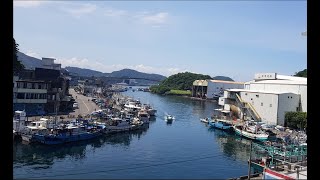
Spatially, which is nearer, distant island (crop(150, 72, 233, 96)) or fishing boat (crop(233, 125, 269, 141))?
fishing boat (crop(233, 125, 269, 141))

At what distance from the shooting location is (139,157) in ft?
45.3

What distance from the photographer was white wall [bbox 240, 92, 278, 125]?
74.1 feet

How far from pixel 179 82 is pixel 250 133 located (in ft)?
142

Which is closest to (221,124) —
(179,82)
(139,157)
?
(139,157)

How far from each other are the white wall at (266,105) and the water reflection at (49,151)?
1048 centimetres

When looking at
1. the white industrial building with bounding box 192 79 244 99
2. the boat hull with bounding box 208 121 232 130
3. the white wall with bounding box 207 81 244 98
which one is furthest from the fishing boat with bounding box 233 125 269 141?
the white wall with bounding box 207 81 244 98

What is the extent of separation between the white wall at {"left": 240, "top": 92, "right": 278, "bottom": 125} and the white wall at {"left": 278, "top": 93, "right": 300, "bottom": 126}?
0.30 metres

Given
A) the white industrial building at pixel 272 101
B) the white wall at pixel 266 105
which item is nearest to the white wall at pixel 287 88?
the white industrial building at pixel 272 101

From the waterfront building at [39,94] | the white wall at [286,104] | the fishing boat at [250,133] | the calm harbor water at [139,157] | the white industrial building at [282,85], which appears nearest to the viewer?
the calm harbor water at [139,157]

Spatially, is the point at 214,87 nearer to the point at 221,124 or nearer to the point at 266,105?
the point at 266,105

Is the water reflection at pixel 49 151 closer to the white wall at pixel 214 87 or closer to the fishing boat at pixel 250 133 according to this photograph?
the fishing boat at pixel 250 133

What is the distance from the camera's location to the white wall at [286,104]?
73.6ft

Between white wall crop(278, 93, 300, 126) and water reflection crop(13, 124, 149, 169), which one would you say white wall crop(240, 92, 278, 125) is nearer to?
white wall crop(278, 93, 300, 126)
